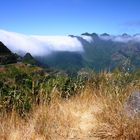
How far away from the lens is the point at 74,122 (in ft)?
22.3

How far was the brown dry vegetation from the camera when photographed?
18.4 ft

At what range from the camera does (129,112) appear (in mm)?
5875

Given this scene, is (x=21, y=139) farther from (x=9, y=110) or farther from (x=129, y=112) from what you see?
(x=129, y=112)

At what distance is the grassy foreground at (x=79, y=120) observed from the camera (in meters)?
5.65

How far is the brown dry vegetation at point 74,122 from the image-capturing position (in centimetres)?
562

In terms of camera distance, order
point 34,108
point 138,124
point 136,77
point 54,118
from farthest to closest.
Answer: point 136,77 < point 34,108 < point 54,118 < point 138,124

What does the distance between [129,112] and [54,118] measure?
1.51 m

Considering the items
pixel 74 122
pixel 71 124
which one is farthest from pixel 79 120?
pixel 71 124

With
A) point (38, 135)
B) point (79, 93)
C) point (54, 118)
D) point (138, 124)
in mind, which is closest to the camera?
point (138, 124)

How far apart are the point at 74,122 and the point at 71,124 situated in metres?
0.19

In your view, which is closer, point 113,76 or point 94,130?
point 94,130

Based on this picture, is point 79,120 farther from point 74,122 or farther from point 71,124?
point 71,124

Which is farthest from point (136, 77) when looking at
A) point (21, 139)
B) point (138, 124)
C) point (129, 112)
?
point (21, 139)

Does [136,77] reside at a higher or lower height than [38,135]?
higher
